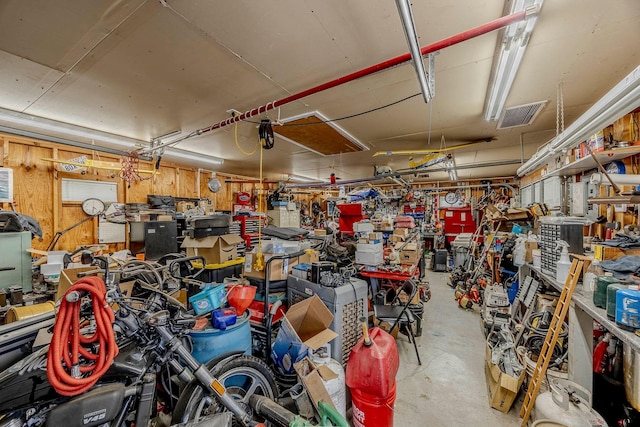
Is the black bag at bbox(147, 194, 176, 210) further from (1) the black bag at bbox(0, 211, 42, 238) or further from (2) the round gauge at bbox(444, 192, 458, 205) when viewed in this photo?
(2) the round gauge at bbox(444, 192, 458, 205)

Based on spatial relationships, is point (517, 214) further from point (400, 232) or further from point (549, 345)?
point (549, 345)

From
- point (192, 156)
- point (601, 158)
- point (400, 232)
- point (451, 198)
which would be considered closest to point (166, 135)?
point (192, 156)

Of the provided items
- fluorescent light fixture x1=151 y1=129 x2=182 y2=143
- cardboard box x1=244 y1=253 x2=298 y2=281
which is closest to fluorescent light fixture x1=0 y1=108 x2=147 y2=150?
fluorescent light fixture x1=151 y1=129 x2=182 y2=143

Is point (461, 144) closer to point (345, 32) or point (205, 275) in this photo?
point (345, 32)

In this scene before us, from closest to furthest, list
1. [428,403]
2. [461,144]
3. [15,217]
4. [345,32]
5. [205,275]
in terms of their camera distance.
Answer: [345,32] < [428,403] < [15,217] < [205,275] < [461,144]

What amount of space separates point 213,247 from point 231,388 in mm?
2163

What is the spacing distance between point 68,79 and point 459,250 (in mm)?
7968

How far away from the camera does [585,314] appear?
5.84 ft

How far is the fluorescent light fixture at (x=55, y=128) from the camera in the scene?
3.00 m

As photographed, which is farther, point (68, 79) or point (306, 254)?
point (306, 254)

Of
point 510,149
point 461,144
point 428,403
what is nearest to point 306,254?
point 428,403

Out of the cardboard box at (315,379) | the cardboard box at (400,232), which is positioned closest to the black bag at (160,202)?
the cardboard box at (400,232)

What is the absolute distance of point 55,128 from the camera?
11.0ft

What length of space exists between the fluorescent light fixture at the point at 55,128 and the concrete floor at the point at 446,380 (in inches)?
197
